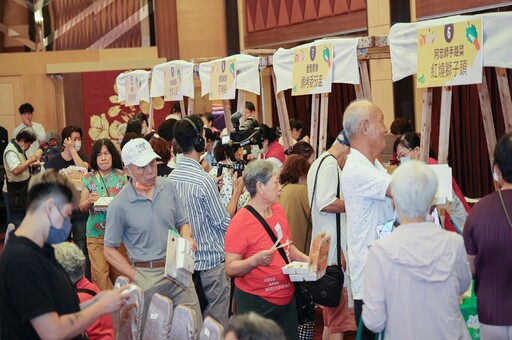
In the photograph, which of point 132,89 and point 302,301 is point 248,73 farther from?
point 132,89

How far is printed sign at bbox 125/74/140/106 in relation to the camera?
11.9 meters

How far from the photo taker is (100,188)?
7.10 m

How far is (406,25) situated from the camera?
5551mm

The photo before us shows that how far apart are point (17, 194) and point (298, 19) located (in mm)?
5081

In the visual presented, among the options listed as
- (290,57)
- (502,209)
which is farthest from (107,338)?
(290,57)

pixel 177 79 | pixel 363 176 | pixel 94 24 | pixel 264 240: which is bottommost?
pixel 264 240

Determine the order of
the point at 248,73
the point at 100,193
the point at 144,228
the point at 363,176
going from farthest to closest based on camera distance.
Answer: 1. the point at 248,73
2. the point at 100,193
3. the point at 144,228
4. the point at 363,176

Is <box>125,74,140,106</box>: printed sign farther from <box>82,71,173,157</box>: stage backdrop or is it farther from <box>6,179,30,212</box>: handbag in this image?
<box>82,71,173,157</box>: stage backdrop

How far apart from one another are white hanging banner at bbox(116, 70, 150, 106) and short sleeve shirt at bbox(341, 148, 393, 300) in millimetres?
7646

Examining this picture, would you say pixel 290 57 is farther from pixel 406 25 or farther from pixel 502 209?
pixel 502 209

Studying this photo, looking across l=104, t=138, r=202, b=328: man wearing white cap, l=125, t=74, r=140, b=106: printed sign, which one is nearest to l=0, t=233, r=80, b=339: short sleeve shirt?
l=104, t=138, r=202, b=328: man wearing white cap

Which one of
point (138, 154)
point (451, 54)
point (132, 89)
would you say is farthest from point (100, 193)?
point (132, 89)

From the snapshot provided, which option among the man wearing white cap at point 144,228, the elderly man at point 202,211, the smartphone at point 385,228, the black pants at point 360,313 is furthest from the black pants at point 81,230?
the smartphone at point 385,228

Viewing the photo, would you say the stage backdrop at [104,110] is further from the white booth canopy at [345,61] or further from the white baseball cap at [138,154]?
the white baseball cap at [138,154]
